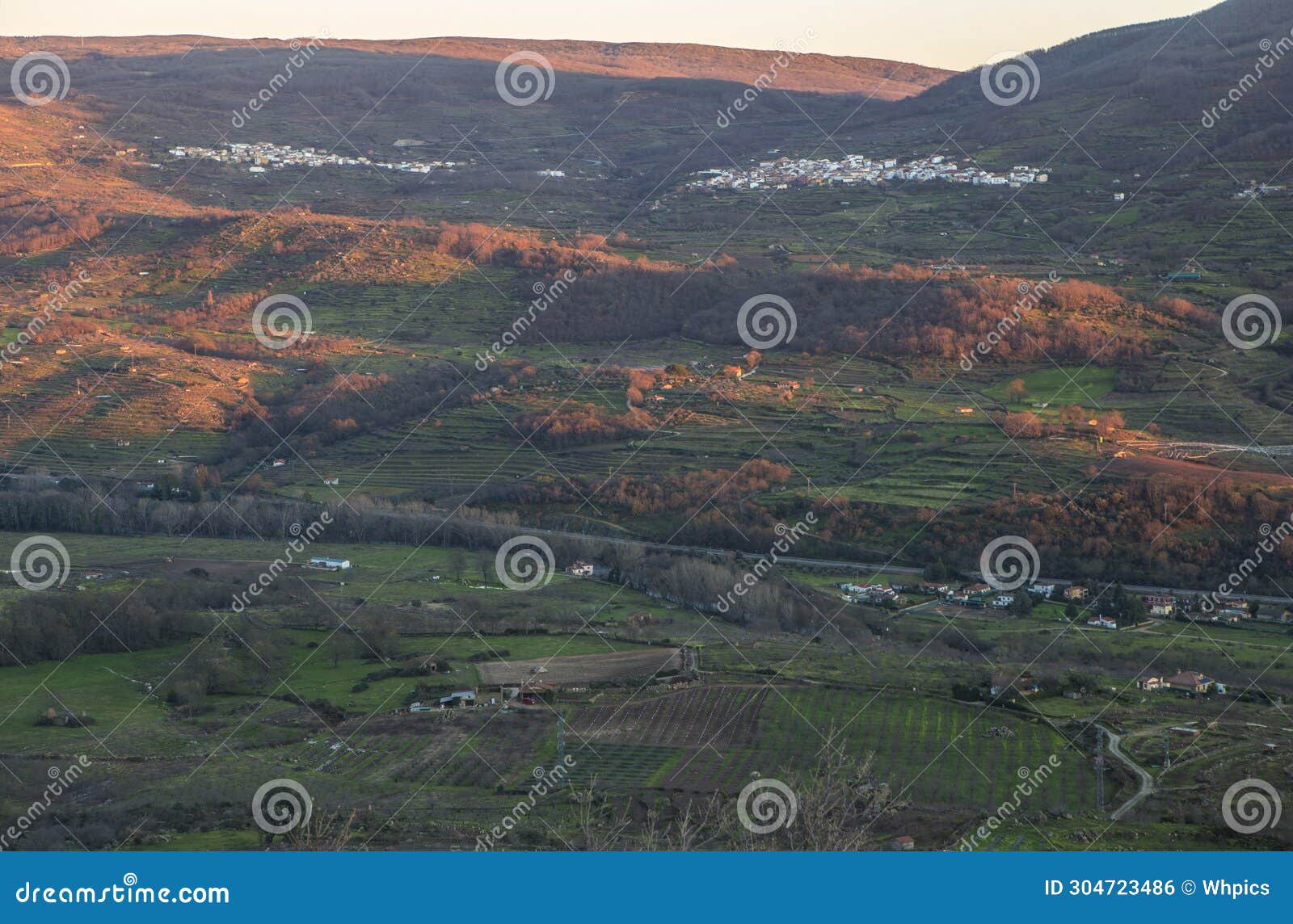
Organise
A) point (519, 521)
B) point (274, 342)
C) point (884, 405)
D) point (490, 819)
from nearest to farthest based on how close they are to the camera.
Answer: point (490, 819), point (519, 521), point (884, 405), point (274, 342)

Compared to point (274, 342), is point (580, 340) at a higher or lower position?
higher

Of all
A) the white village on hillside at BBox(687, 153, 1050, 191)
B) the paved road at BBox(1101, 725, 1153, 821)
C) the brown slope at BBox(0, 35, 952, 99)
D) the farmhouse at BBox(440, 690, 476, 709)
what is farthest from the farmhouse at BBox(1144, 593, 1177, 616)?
the brown slope at BBox(0, 35, 952, 99)

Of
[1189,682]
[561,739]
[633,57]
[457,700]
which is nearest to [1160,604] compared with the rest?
[1189,682]

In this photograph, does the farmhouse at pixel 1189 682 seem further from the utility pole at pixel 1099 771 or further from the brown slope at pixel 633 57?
the brown slope at pixel 633 57

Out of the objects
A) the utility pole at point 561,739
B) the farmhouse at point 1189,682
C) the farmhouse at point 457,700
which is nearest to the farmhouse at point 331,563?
the farmhouse at point 457,700

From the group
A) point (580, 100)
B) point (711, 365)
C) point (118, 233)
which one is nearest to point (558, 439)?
point (711, 365)

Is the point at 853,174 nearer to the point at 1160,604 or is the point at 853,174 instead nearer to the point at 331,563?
the point at 331,563

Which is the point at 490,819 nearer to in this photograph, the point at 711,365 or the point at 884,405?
the point at 884,405
